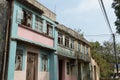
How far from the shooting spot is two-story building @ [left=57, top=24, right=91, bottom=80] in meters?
22.1

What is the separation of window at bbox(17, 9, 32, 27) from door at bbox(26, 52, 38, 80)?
261cm

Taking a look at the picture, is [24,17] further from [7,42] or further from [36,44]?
[7,42]

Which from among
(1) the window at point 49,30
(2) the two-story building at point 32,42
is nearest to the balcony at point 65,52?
(2) the two-story building at point 32,42

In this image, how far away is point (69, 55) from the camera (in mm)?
23562

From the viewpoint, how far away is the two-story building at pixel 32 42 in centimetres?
1448

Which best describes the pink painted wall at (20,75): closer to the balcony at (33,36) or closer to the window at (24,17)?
the balcony at (33,36)

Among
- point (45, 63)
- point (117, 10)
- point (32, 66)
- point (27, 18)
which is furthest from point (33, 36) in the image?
point (117, 10)

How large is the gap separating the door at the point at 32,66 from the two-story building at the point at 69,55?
3643 millimetres

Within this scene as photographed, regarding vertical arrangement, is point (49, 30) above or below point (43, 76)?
above

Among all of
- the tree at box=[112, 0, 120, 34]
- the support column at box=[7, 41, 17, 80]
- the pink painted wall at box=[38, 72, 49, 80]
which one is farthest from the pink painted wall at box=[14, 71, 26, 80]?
the tree at box=[112, 0, 120, 34]

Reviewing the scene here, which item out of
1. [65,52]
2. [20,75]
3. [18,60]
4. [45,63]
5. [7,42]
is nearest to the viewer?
[7,42]

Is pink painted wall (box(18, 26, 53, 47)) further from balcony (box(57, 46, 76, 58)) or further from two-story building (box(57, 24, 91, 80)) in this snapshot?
two-story building (box(57, 24, 91, 80))

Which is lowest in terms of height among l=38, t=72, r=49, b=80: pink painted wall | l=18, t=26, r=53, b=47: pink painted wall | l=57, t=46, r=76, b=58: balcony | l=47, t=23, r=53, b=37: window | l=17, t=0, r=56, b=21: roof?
l=38, t=72, r=49, b=80: pink painted wall

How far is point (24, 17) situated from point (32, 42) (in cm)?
213
